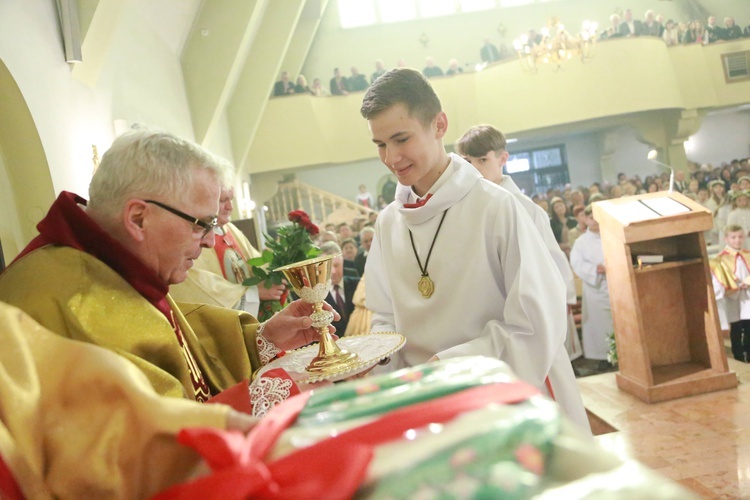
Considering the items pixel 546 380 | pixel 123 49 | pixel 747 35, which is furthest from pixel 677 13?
pixel 546 380

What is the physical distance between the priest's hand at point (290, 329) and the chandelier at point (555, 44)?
48.7ft

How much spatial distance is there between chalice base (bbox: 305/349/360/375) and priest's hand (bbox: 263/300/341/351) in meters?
0.26

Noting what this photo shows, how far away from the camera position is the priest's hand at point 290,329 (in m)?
2.27

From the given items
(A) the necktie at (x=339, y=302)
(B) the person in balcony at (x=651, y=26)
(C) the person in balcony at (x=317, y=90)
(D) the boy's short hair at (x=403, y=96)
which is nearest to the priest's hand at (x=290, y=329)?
(D) the boy's short hair at (x=403, y=96)

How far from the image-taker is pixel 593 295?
8.74 metres

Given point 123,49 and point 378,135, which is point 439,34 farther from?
point 378,135

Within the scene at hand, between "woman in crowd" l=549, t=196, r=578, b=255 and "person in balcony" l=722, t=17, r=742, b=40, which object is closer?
"woman in crowd" l=549, t=196, r=578, b=255

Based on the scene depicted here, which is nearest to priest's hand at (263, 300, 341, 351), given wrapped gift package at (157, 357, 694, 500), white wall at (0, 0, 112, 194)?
wrapped gift package at (157, 357, 694, 500)

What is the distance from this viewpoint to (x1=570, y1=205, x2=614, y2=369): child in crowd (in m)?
8.71

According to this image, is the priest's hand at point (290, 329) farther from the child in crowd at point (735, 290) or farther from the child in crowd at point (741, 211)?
the child in crowd at point (741, 211)

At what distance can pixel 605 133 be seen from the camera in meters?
20.0

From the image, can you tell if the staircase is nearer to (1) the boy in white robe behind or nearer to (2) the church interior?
(2) the church interior

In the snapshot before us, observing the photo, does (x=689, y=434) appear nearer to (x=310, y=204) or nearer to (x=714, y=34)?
(x=310, y=204)

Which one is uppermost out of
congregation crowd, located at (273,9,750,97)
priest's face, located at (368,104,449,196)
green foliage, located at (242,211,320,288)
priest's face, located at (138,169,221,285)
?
congregation crowd, located at (273,9,750,97)
